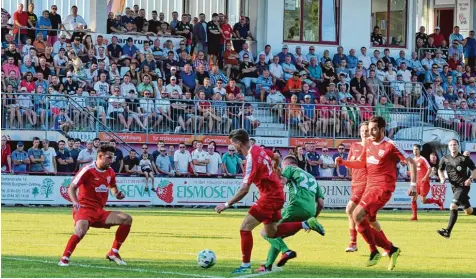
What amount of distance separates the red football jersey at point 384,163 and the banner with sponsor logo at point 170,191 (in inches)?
613

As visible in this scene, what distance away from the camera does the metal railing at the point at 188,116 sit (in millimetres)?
31922

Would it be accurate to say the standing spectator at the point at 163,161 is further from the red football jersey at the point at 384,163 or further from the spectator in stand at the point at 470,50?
the red football jersey at the point at 384,163

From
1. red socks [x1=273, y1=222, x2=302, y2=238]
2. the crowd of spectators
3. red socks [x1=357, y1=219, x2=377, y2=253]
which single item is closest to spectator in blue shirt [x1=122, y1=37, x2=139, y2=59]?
the crowd of spectators

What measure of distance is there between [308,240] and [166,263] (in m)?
5.78

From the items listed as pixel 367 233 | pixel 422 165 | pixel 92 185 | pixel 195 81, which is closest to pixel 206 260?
pixel 92 185

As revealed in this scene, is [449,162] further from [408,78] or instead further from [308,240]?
[408,78]

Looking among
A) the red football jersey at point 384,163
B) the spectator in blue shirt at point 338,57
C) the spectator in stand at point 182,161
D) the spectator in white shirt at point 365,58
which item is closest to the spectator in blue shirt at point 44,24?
the spectator in stand at point 182,161

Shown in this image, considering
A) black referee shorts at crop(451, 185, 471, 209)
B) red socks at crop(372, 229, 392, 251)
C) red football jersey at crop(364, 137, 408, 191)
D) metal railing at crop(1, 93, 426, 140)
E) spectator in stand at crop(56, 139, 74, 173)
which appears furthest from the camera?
metal railing at crop(1, 93, 426, 140)

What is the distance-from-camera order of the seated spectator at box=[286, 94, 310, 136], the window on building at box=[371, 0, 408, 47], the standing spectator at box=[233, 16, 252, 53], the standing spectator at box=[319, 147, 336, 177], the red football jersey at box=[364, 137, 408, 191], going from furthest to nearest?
the window on building at box=[371, 0, 408, 47] < the standing spectator at box=[233, 16, 252, 53] < the seated spectator at box=[286, 94, 310, 136] < the standing spectator at box=[319, 147, 336, 177] < the red football jersey at box=[364, 137, 408, 191]

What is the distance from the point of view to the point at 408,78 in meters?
39.6

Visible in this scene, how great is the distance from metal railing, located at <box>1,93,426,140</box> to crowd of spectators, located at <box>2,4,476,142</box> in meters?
0.03

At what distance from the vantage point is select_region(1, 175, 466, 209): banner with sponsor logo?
100 feet

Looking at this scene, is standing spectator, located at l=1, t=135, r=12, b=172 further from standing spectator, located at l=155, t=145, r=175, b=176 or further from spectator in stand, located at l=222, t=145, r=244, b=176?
spectator in stand, located at l=222, t=145, r=244, b=176

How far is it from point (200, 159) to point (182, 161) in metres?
0.55
